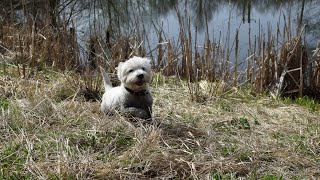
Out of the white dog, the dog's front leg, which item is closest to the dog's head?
the white dog

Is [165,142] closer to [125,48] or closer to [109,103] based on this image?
[109,103]

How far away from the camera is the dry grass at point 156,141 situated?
9.87 ft

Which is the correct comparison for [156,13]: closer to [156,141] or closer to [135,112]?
[135,112]

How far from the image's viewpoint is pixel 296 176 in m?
3.03

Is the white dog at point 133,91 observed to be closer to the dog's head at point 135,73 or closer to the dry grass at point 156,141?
the dog's head at point 135,73

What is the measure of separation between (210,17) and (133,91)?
781 centimetres

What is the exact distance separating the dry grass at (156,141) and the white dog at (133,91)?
112mm

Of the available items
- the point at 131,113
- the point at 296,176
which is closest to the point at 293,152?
the point at 296,176

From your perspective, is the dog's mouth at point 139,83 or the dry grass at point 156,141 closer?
the dry grass at point 156,141

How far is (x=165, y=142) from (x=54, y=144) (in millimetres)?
835

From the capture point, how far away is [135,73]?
3.71 metres

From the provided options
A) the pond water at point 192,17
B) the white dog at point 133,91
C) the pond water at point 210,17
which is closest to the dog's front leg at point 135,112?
the white dog at point 133,91

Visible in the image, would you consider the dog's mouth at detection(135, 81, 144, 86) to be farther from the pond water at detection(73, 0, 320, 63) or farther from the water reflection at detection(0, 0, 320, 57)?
the pond water at detection(73, 0, 320, 63)

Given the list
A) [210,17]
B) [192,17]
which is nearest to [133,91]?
[210,17]
